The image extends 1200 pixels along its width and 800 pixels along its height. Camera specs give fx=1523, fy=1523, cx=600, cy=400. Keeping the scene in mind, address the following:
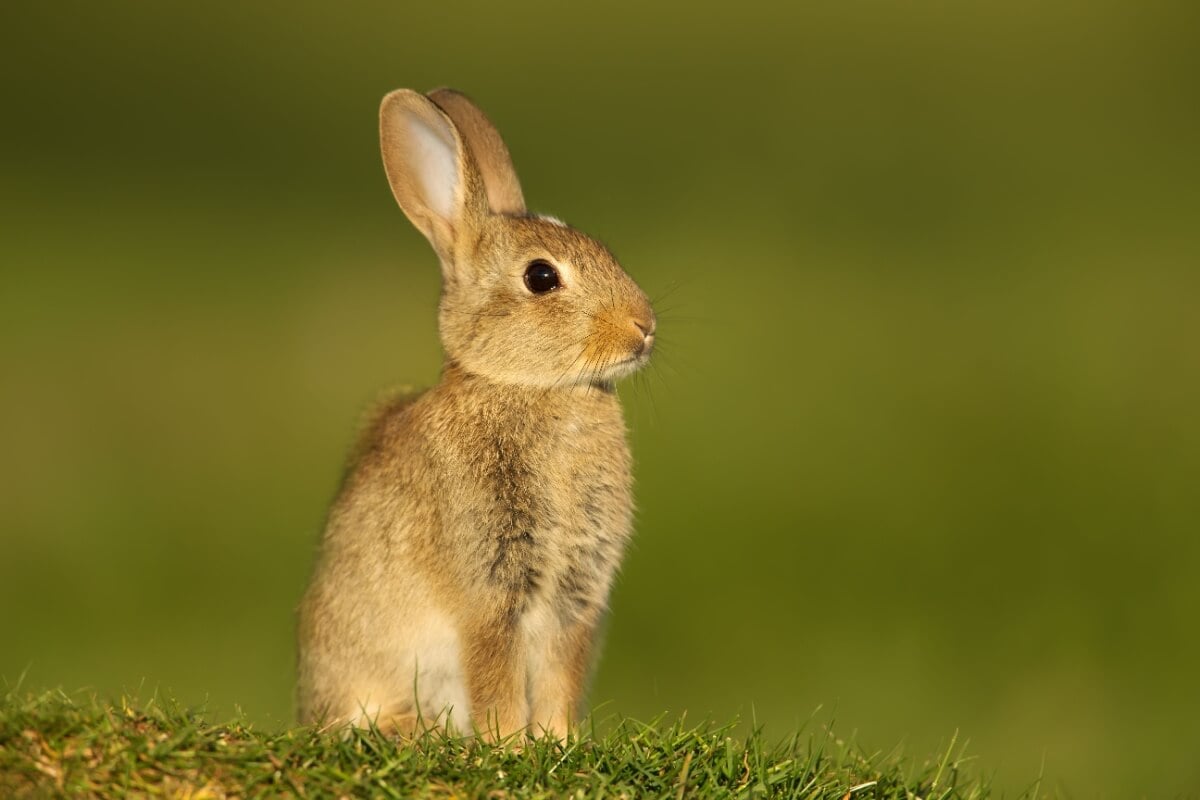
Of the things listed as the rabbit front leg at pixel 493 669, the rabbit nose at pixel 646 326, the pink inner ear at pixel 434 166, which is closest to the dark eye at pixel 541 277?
the rabbit nose at pixel 646 326

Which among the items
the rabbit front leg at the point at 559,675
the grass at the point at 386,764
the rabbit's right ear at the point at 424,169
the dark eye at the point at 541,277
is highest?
the rabbit's right ear at the point at 424,169

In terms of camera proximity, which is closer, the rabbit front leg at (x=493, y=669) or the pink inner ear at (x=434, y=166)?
the rabbit front leg at (x=493, y=669)

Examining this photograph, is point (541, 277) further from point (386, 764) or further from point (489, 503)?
point (386, 764)

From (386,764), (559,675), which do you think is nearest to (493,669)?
(559,675)

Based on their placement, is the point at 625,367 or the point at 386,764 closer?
the point at 386,764

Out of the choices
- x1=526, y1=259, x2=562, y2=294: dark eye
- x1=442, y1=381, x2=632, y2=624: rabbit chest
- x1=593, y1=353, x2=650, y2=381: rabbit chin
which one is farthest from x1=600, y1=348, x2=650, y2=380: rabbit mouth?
x1=526, y1=259, x2=562, y2=294: dark eye

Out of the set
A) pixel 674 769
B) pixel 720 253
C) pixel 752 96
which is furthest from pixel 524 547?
pixel 752 96

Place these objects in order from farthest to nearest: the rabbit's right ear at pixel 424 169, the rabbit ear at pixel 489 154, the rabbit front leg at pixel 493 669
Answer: the rabbit ear at pixel 489 154, the rabbit's right ear at pixel 424 169, the rabbit front leg at pixel 493 669

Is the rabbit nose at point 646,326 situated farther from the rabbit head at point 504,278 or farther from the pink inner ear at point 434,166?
the pink inner ear at point 434,166

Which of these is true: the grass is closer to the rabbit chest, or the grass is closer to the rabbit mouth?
the rabbit chest
